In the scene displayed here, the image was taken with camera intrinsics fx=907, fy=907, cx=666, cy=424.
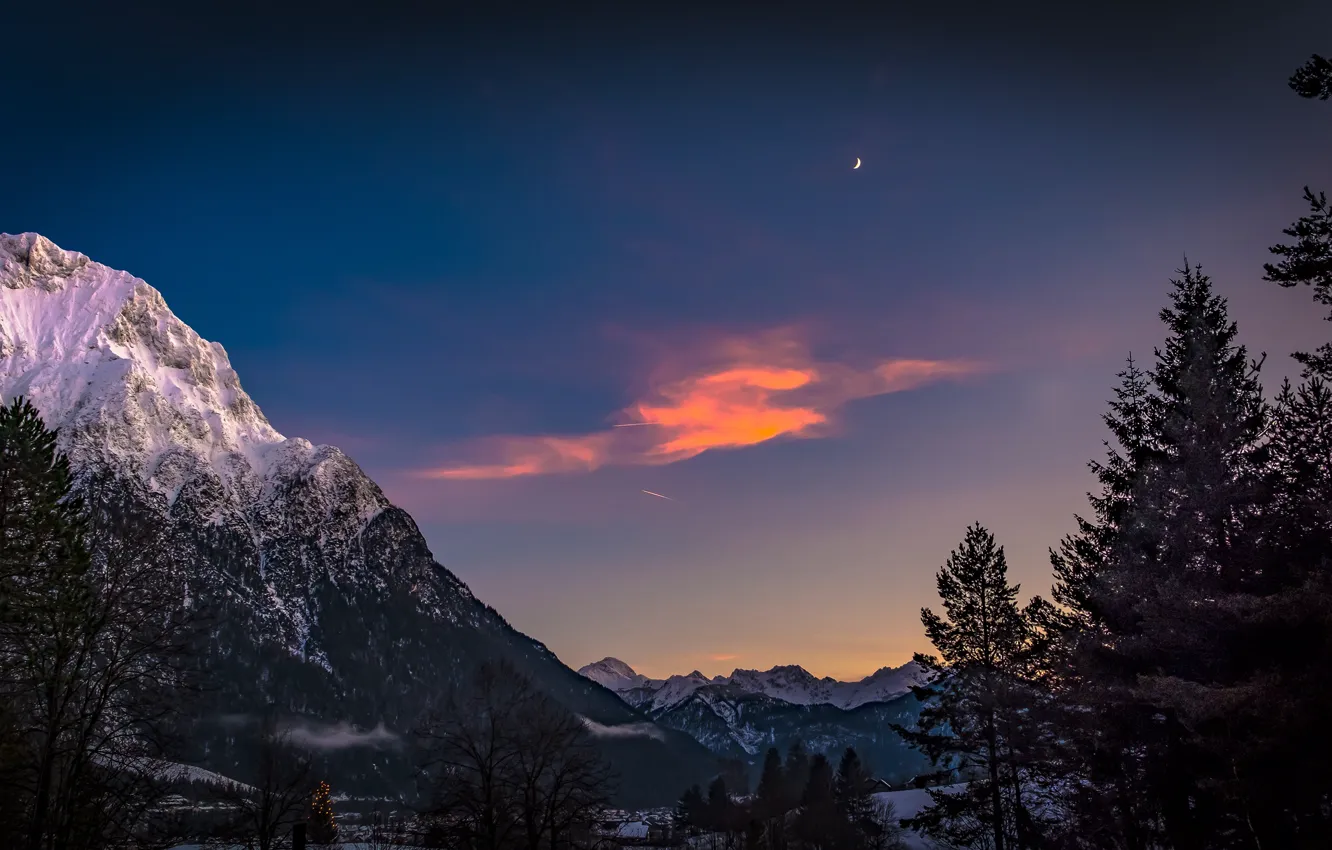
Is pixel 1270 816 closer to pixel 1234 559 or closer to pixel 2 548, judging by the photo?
pixel 1234 559

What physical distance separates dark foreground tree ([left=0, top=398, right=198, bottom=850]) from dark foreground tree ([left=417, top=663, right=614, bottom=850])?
31.7 feet

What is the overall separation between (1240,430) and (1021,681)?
614 inches

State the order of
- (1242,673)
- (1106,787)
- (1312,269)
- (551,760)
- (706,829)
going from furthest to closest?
1. (706,829)
2. (551,760)
3. (1106,787)
4. (1242,673)
5. (1312,269)

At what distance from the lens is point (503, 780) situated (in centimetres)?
3741

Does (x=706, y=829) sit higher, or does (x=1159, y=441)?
(x=1159, y=441)

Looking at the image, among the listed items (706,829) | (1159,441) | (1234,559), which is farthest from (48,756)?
(706,829)

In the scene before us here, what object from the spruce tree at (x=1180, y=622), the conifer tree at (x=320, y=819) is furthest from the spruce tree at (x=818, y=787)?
the spruce tree at (x=1180, y=622)

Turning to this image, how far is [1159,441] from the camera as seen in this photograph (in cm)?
2962

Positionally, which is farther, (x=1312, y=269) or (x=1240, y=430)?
(x=1240, y=430)

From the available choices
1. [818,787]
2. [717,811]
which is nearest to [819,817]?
[818,787]

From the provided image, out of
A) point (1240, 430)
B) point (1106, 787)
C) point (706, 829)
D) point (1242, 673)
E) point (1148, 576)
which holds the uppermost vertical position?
point (1240, 430)

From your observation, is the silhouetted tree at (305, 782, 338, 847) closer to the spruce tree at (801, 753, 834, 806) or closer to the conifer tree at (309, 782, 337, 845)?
the conifer tree at (309, 782, 337, 845)

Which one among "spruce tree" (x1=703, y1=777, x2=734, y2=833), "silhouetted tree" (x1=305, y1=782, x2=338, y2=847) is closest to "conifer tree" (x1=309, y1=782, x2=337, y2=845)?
"silhouetted tree" (x1=305, y1=782, x2=338, y2=847)

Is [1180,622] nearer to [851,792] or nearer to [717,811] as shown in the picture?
[851,792]
